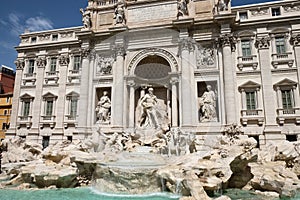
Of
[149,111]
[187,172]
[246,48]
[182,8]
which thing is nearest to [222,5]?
[182,8]

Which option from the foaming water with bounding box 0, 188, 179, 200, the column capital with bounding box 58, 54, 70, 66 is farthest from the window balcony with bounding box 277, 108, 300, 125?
the column capital with bounding box 58, 54, 70, 66

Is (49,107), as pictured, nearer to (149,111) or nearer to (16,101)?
(16,101)

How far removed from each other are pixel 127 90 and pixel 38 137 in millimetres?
8280

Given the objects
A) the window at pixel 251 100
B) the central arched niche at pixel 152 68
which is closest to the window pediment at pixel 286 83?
the window at pixel 251 100

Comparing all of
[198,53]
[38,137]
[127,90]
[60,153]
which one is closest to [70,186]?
[60,153]

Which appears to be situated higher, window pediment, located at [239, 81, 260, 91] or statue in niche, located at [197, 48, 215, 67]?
statue in niche, located at [197, 48, 215, 67]

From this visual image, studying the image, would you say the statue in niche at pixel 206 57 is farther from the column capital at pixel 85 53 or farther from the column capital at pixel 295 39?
the column capital at pixel 85 53

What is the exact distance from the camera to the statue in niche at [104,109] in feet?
55.4

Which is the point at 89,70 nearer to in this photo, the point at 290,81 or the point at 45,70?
the point at 45,70

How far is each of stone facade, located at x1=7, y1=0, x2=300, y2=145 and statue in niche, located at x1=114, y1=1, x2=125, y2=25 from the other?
7 cm

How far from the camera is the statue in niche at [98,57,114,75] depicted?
17.6m

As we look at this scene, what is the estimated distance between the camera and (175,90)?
52.6ft

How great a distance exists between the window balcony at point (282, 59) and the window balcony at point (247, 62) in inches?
45.0

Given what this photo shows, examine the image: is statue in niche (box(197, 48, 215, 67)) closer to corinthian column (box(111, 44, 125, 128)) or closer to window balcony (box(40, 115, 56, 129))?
corinthian column (box(111, 44, 125, 128))
